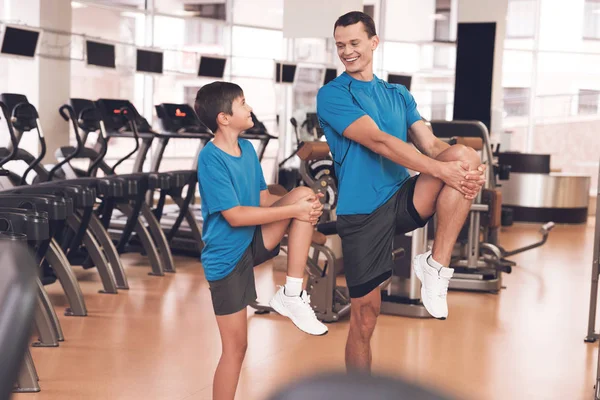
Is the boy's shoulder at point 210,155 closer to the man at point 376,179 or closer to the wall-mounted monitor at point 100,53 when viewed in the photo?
the man at point 376,179

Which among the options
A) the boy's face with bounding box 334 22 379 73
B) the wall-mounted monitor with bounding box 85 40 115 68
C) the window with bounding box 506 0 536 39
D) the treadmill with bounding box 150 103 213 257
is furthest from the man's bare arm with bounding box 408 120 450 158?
the window with bounding box 506 0 536 39

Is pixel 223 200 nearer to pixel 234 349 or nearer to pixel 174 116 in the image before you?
pixel 234 349

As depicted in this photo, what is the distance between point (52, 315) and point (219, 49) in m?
8.98

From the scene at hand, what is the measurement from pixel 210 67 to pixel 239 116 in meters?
6.61

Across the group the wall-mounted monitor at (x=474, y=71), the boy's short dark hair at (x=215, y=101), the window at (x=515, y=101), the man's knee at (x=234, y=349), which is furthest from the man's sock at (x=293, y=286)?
the window at (x=515, y=101)

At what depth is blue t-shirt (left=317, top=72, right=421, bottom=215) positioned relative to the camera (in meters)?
2.86

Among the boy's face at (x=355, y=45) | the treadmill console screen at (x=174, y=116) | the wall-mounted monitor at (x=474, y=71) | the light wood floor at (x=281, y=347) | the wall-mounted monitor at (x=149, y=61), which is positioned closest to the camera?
the boy's face at (x=355, y=45)

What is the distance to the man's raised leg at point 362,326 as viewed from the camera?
304 cm

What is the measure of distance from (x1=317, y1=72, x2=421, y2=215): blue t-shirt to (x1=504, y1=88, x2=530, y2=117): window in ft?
36.5

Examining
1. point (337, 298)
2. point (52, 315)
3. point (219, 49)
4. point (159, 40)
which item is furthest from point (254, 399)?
point (219, 49)

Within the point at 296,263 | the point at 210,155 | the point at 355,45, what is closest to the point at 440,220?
the point at 296,263

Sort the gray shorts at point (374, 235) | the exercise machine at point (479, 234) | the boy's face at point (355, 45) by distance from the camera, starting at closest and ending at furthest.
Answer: the boy's face at point (355, 45)
the gray shorts at point (374, 235)
the exercise machine at point (479, 234)

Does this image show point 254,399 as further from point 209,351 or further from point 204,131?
point 204,131

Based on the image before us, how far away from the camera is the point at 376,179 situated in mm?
2926
